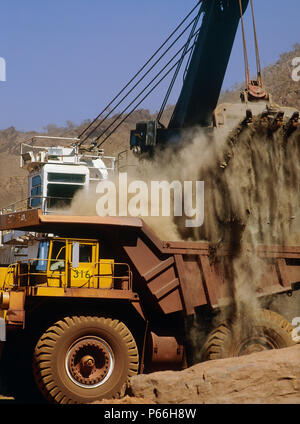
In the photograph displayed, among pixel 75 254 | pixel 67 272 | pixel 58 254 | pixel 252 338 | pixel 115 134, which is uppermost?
pixel 115 134

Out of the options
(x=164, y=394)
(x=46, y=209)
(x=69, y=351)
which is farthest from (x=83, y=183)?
(x=164, y=394)

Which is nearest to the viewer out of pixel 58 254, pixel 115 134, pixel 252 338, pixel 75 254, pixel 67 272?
pixel 75 254

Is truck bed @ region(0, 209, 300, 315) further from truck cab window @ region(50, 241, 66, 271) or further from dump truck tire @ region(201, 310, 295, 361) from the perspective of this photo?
dump truck tire @ region(201, 310, 295, 361)

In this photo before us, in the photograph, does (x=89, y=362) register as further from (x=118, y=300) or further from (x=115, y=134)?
(x=115, y=134)

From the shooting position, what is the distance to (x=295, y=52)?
66.4 metres

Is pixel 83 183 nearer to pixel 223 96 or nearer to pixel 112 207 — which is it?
pixel 112 207

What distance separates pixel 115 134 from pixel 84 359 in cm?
6087

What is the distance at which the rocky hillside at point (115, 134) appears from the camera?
5247cm

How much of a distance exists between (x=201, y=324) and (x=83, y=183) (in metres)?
8.87

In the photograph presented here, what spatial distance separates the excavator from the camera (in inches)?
519

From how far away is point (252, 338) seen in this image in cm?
1488

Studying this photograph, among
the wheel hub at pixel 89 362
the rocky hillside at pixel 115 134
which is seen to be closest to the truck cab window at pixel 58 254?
the wheel hub at pixel 89 362

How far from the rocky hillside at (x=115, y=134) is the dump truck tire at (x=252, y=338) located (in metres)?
34.7

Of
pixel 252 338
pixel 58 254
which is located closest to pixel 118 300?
pixel 58 254
